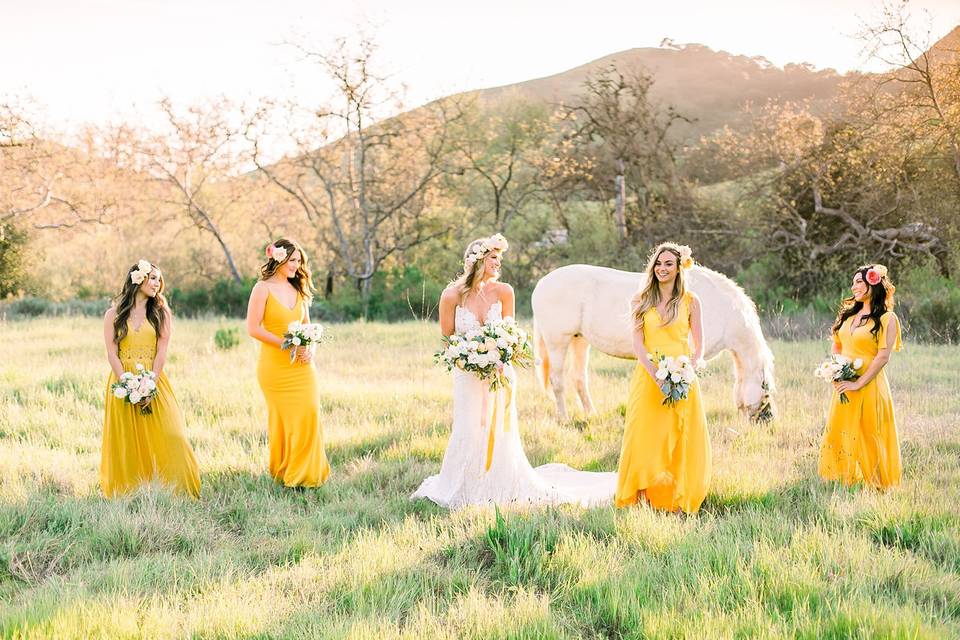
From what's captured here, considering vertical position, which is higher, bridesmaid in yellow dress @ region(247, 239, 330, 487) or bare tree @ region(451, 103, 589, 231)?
bare tree @ region(451, 103, 589, 231)

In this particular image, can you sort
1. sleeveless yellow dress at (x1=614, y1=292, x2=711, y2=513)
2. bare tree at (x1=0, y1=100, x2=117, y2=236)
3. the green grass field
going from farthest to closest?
bare tree at (x1=0, y1=100, x2=117, y2=236)
sleeveless yellow dress at (x1=614, y1=292, x2=711, y2=513)
the green grass field

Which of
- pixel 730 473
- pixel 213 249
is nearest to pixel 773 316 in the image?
pixel 730 473

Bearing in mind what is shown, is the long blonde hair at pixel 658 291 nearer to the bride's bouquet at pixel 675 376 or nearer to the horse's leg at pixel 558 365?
the bride's bouquet at pixel 675 376

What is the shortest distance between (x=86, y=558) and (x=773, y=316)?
1511 cm

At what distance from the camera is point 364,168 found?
2158cm

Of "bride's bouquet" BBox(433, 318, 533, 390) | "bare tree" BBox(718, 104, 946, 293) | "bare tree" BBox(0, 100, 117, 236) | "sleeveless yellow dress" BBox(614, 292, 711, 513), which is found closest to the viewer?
"sleeveless yellow dress" BBox(614, 292, 711, 513)

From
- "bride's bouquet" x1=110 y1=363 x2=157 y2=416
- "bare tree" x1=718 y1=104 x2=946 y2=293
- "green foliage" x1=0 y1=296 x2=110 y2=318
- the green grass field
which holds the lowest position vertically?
the green grass field

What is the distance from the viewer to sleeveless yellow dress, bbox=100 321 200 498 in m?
5.97

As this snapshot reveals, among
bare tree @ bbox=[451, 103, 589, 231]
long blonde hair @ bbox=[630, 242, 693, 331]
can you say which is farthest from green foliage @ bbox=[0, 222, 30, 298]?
long blonde hair @ bbox=[630, 242, 693, 331]

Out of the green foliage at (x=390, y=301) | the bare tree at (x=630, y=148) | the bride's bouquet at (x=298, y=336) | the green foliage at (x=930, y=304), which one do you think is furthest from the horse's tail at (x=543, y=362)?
the bare tree at (x=630, y=148)

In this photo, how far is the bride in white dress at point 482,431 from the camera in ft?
19.7

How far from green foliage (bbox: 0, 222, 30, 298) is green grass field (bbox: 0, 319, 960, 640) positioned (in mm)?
19239

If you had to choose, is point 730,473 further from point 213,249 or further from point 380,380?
point 213,249

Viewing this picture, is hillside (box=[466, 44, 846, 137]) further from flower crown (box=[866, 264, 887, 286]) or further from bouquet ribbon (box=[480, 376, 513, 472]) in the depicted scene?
bouquet ribbon (box=[480, 376, 513, 472])
